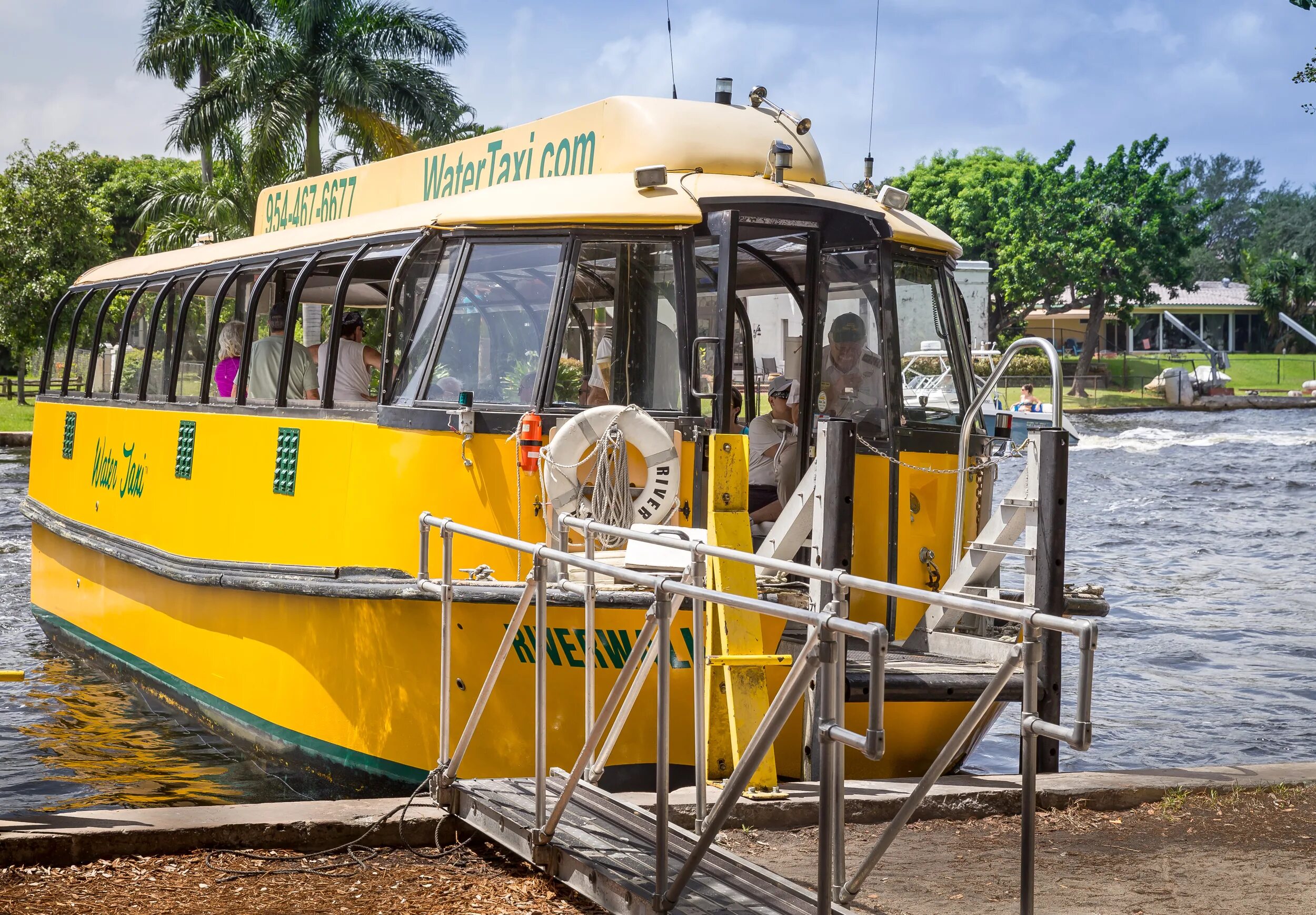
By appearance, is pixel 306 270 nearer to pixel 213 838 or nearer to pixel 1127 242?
pixel 213 838

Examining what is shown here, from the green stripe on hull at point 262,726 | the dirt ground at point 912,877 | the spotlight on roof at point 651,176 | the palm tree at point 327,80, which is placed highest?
the palm tree at point 327,80

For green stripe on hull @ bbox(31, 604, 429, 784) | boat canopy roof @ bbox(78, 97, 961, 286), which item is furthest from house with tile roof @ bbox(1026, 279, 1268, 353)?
boat canopy roof @ bbox(78, 97, 961, 286)

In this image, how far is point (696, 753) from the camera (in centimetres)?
541

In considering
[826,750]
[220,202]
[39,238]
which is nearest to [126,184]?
[39,238]

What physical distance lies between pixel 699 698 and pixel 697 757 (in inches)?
25.5

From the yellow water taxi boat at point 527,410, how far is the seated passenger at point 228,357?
2cm

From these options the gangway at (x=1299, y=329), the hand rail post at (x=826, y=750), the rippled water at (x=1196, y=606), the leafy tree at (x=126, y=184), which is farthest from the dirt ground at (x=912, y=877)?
the gangway at (x=1299, y=329)

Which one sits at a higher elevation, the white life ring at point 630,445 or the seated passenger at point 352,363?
the seated passenger at point 352,363

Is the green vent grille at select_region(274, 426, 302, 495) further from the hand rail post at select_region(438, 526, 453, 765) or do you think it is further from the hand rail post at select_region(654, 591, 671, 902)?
the hand rail post at select_region(654, 591, 671, 902)

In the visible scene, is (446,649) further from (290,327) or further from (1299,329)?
(1299,329)

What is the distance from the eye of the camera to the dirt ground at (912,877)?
197 inches

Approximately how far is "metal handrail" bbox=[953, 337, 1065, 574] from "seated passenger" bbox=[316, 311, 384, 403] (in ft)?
10.6

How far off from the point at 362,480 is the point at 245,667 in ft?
6.11

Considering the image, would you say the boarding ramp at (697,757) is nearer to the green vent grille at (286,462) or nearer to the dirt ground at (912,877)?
the dirt ground at (912,877)
